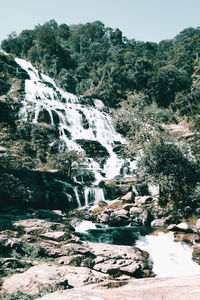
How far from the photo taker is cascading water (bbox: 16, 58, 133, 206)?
44.9 m

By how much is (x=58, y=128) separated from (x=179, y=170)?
29238 millimetres

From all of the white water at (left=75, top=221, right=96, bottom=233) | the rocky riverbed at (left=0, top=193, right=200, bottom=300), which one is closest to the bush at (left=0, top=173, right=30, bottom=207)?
Answer: the rocky riverbed at (left=0, top=193, right=200, bottom=300)

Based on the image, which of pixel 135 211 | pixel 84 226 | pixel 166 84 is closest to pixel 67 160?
pixel 135 211

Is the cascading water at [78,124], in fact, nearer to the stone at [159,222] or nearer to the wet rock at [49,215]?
the wet rock at [49,215]

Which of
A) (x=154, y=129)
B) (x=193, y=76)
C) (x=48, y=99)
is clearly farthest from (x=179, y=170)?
(x=193, y=76)

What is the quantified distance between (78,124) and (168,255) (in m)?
38.8

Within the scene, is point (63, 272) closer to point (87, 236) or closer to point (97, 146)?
point (87, 236)

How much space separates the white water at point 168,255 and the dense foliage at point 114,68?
161 ft

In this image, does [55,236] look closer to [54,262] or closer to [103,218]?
[54,262]

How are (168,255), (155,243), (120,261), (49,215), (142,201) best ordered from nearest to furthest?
(120,261), (168,255), (155,243), (49,215), (142,201)

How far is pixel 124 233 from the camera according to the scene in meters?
22.3

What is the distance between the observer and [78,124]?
5344 cm

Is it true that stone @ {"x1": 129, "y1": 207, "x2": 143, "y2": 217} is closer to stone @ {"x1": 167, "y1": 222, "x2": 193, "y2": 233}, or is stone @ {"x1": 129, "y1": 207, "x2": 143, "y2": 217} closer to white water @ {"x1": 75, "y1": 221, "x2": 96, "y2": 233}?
white water @ {"x1": 75, "y1": 221, "x2": 96, "y2": 233}

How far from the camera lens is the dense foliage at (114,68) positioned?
77375 mm
